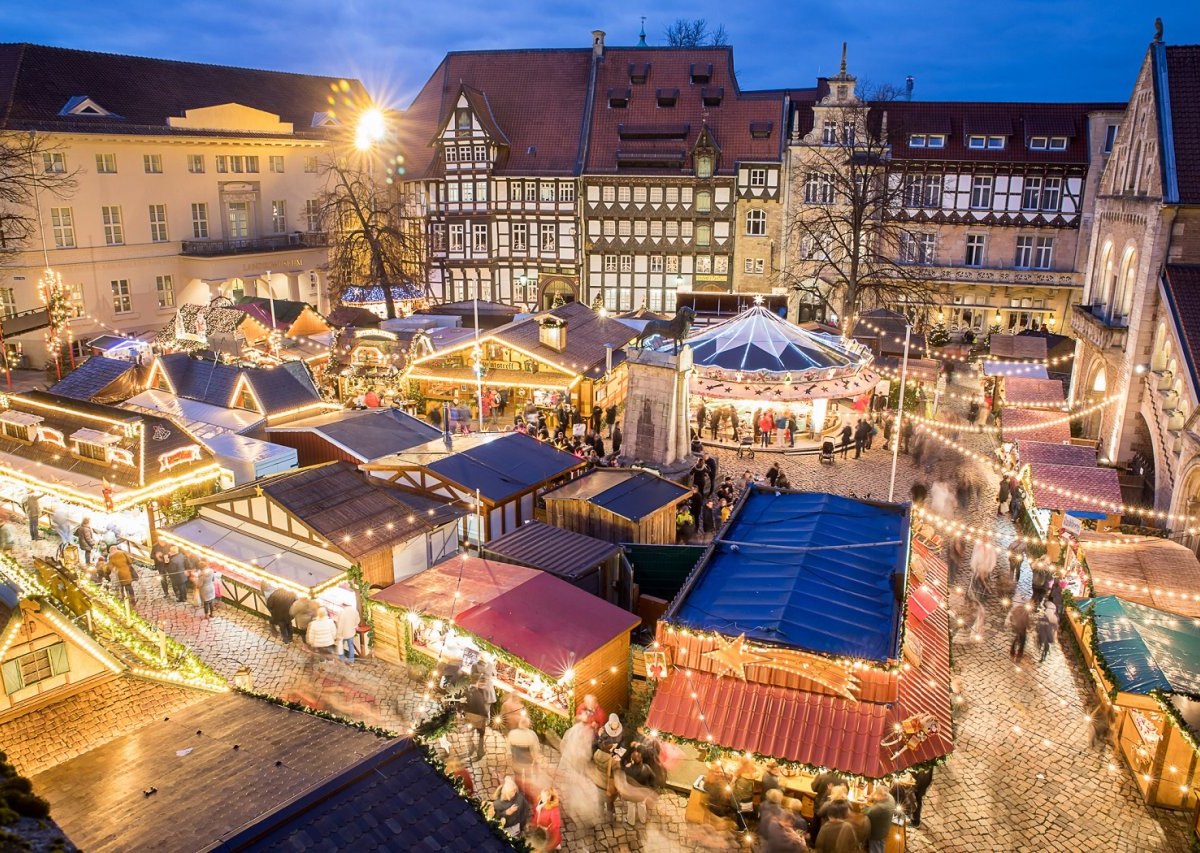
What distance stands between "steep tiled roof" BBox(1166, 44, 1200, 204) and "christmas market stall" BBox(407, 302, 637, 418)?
1428 cm

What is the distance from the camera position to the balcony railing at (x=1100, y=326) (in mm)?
21906

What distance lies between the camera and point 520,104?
42000mm

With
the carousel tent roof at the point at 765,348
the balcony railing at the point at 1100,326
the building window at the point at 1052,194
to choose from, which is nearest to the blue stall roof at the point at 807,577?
the carousel tent roof at the point at 765,348

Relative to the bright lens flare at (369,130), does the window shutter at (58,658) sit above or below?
below

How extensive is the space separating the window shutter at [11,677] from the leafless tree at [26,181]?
26.6 meters

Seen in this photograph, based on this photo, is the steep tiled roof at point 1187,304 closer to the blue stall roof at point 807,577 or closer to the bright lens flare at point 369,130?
the blue stall roof at point 807,577

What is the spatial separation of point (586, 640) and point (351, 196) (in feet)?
93.7

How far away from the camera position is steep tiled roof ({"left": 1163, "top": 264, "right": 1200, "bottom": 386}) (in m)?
17.8

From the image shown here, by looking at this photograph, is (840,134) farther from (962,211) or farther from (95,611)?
(95,611)

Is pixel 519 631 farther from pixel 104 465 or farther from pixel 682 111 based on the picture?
pixel 682 111

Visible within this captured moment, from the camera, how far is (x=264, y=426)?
19203 millimetres

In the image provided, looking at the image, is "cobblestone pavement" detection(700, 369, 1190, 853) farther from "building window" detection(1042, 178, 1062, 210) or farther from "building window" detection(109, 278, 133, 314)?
"building window" detection(109, 278, 133, 314)

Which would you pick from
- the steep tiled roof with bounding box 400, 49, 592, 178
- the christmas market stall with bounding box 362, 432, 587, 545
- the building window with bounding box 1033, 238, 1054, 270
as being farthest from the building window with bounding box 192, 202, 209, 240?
the building window with bounding box 1033, 238, 1054, 270

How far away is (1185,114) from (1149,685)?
16.1 meters
